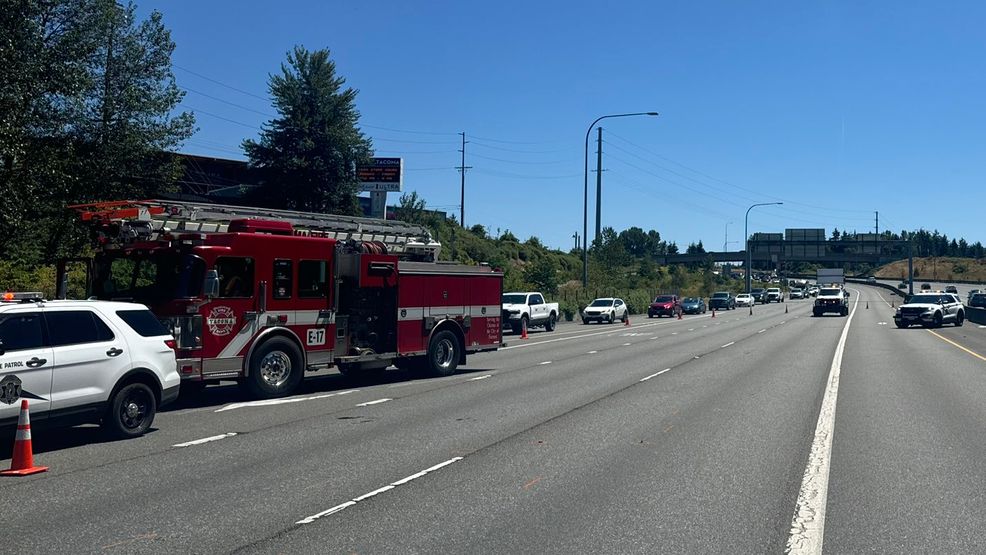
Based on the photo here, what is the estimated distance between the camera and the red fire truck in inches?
575

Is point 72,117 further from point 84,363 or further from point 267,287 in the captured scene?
point 84,363

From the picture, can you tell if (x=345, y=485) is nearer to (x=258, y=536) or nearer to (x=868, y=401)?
(x=258, y=536)

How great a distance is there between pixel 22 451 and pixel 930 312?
4375 cm

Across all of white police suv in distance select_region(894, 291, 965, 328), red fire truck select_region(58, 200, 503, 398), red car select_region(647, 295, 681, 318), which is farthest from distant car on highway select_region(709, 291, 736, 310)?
red fire truck select_region(58, 200, 503, 398)

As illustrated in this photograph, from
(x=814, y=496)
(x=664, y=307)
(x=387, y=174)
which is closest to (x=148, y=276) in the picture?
(x=814, y=496)

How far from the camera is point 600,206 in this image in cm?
5678

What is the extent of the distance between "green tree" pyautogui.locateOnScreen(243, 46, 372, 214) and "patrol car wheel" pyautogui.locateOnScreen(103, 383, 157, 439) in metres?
29.1

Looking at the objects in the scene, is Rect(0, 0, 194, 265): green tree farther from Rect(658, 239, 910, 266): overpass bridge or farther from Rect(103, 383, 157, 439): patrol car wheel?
Rect(658, 239, 910, 266): overpass bridge

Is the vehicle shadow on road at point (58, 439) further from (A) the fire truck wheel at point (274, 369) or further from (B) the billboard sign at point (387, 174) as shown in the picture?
(B) the billboard sign at point (387, 174)

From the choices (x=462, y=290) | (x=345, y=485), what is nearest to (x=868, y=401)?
(x=462, y=290)

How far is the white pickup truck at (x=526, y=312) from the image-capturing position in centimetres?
3975

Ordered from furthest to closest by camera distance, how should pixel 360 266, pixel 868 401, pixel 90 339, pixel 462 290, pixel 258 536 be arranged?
pixel 462 290
pixel 360 266
pixel 868 401
pixel 90 339
pixel 258 536

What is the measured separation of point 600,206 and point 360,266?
133ft

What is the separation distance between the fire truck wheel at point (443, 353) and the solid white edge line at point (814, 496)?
8206 millimetres
